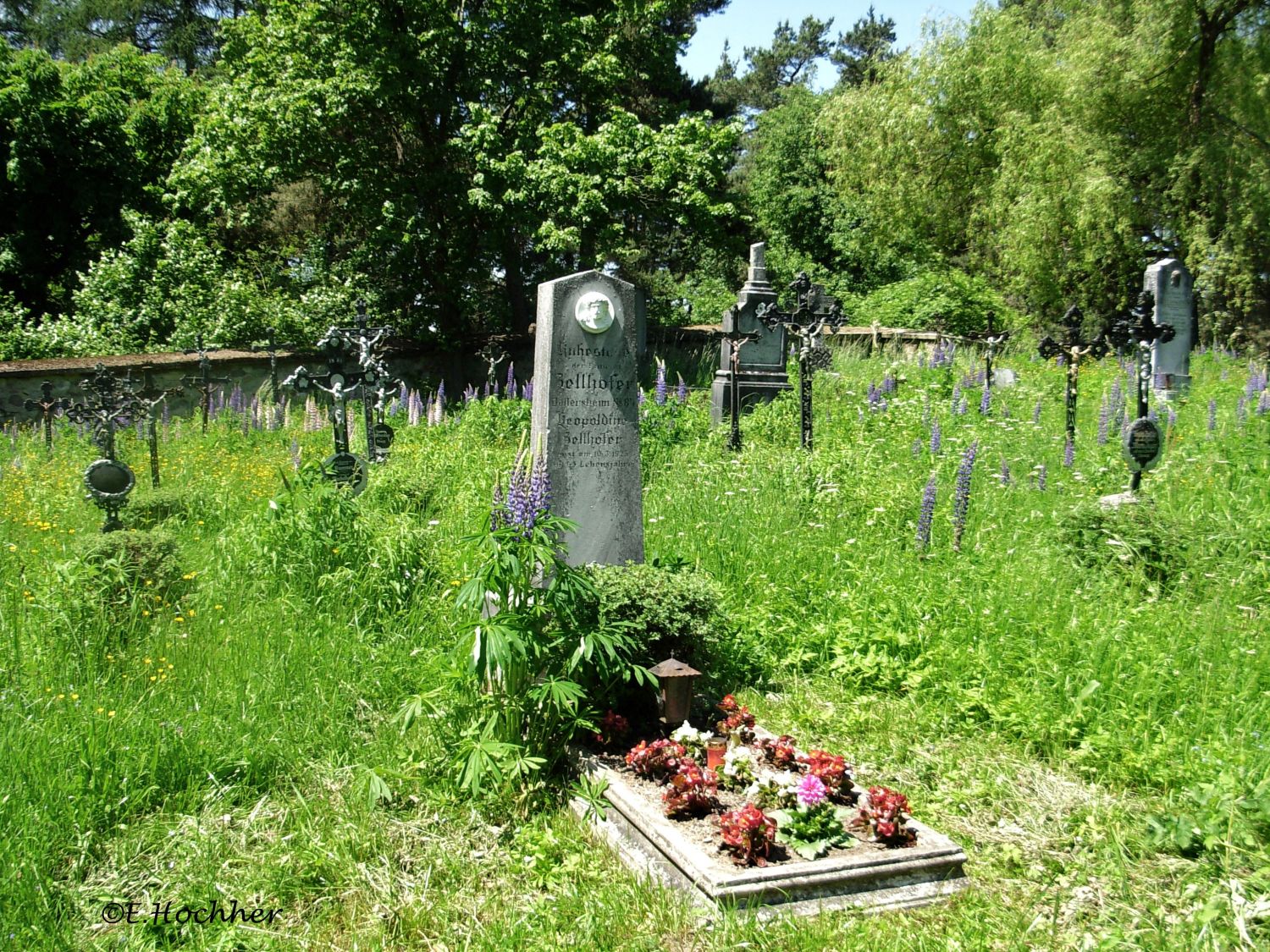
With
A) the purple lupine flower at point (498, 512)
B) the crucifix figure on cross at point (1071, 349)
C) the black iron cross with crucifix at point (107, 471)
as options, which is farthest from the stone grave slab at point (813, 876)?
the crucifix figure on cross at point (1071, 349)

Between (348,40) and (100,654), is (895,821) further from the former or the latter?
(348,40)

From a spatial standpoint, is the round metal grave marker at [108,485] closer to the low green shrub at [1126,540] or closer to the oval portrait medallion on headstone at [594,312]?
the oval portrait medallion on headstone at [594,312]

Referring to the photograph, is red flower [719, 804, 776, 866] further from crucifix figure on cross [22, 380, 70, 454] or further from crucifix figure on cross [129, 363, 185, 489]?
crucifix figure on cross [22, 380, 70, 454]

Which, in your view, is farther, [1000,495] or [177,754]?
[1000,495]

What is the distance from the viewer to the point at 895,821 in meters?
3.66

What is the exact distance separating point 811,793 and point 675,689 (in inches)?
43.2

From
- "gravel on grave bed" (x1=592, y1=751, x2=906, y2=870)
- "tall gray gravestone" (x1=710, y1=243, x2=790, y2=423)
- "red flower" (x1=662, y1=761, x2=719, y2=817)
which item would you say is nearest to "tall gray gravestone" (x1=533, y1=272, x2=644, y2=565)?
"gravel on grave bed" (x1=592, y1=751, x2=906, y2=870)

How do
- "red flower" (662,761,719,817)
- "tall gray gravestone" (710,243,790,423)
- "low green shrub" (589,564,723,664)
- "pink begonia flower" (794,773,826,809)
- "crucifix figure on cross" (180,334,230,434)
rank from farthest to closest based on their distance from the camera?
"crucifix figure on cross" (180,334,230,434) < "tall gray gravestone" (710,243,790,423) < "low green shrub" (589,564,723,664) < "red flower" (662,761,719,817) < "pink begonia flower" (794,773,826,809)

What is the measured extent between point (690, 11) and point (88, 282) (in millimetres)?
17463

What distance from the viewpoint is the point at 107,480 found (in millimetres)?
6566

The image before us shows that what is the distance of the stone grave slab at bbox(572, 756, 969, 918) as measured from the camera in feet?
11.1

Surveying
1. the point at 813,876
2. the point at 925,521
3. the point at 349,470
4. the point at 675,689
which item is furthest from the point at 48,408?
the point at 813,876

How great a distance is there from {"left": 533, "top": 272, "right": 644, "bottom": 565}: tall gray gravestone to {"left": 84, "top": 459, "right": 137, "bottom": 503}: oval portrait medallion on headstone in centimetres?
312

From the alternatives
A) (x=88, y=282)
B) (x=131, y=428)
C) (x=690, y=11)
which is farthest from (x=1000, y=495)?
(x=690, y=11)
